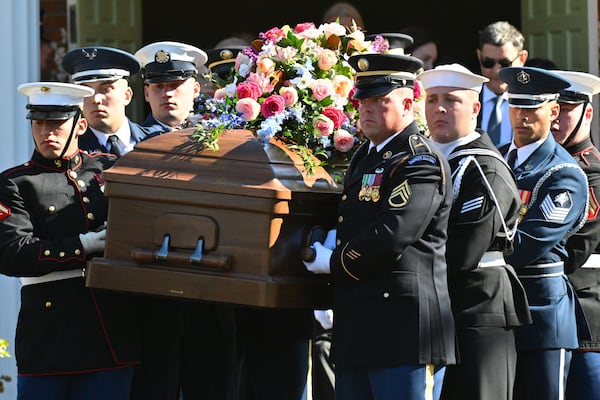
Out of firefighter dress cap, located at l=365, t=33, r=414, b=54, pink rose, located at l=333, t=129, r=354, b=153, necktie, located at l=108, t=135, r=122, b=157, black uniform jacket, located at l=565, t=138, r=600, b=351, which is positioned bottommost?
black uniform jacket, located at l=565, t=138, r=600, b=351

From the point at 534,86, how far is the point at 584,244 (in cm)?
72

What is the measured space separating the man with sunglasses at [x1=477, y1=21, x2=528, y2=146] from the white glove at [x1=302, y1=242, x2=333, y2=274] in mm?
2514

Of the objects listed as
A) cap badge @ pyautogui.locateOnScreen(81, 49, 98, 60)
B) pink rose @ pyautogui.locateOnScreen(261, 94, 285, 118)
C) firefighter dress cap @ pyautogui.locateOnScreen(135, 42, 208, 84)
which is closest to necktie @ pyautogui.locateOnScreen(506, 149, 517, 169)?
pink rose @ pyautogui.locateOnScreen(261, 94, 285, 118)

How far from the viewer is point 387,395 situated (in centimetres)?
500

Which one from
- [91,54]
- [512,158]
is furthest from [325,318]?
[91,54]

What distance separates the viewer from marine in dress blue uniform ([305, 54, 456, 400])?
16.3 feet

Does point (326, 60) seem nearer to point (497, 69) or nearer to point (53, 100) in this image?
point (53, 100)

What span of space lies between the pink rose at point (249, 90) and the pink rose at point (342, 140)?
338 mm

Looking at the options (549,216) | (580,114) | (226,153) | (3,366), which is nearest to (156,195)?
(226,153)

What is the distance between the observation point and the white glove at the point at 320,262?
513cm

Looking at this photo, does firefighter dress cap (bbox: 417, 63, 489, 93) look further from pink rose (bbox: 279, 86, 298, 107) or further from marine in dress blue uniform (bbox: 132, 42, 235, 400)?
marine in dress blue uniform (bbox: 132, 42, 235, 400)

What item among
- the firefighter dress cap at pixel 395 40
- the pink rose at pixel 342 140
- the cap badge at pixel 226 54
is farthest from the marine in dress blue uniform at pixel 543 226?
the cap badge at pixel 226 54

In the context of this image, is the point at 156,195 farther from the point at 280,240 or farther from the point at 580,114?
the point at 580,114

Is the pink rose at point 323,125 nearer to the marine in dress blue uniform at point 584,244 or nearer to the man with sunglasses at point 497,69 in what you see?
the marine in dress blue uniform at point 584,244
